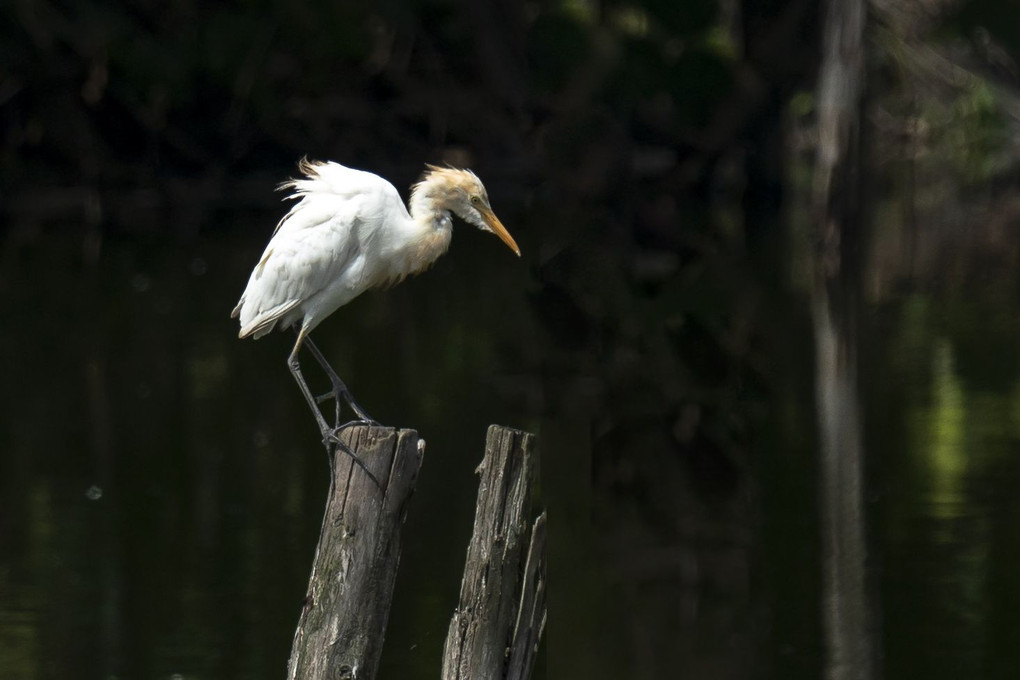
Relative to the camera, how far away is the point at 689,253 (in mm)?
17078

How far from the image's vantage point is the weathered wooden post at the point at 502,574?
3.50 metres

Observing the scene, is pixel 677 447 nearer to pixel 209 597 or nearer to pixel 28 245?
pixel 209 597

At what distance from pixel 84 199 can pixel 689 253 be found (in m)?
8.95

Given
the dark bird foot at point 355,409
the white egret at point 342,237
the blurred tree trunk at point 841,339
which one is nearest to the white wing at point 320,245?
the white egret at point 342,237

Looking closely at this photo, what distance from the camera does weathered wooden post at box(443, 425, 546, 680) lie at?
3.50m

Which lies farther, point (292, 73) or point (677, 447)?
point (292, 73)

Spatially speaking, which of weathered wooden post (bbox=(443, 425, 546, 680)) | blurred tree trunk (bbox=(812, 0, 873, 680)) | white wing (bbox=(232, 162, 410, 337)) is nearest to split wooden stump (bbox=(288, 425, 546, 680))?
weathered wooden post (bbox=(443, 425, 546, 680))

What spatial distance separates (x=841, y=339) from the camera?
40.2ft

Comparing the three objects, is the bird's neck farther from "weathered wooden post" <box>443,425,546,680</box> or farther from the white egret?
"weathered wooden post" <box>443,425,546,680</box>

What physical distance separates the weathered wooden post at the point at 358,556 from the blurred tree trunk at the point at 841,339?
2.70 m

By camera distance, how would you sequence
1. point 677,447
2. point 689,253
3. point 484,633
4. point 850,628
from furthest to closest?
point 689,253 → point 677,447 → point 850,628 → point 484,633

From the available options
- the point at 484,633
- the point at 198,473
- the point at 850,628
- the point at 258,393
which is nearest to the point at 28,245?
the point at 258,393

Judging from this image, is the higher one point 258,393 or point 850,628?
point 258,393

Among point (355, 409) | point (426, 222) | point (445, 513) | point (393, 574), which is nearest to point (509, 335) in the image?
point (445, 513)
